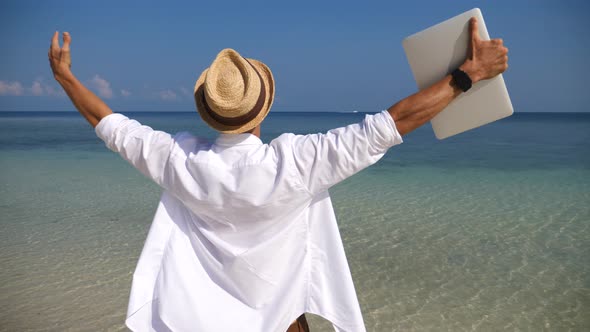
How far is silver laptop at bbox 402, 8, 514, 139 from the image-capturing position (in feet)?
4.73

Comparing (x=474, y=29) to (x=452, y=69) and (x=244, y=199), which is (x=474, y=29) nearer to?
(x=452, y=69)

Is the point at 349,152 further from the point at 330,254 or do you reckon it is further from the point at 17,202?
the point at 17,202

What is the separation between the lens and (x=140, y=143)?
5.24 feet

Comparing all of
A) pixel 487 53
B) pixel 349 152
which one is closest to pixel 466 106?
pixel 487 53

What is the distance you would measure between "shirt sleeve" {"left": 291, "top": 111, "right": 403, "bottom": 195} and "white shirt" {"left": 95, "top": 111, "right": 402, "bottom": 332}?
0.01m

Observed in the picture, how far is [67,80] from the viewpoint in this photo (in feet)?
5.61

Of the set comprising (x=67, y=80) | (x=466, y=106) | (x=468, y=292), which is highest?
(x=67, y=80)

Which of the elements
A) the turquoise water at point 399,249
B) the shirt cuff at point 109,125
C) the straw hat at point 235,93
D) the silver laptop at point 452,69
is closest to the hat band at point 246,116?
the straw hat at point 235,93

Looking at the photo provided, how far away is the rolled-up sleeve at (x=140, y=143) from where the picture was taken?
1599mm

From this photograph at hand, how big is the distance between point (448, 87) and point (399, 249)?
14.6 ft

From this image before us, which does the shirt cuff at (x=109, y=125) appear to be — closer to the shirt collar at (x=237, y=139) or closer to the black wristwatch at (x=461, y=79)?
the shirt collar at (x=237, y=139)

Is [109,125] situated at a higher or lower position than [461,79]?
higher

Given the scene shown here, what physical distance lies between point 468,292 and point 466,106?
340 centimetres

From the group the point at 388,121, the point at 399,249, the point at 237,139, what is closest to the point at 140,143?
the point at 237,139
